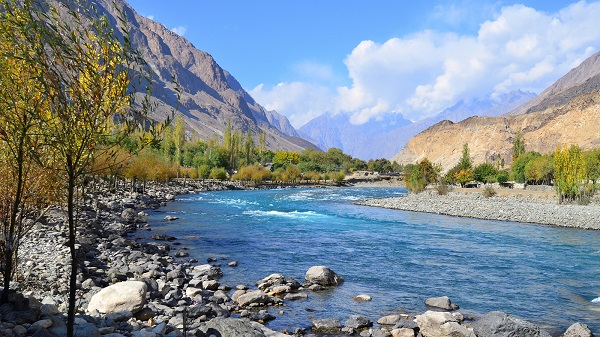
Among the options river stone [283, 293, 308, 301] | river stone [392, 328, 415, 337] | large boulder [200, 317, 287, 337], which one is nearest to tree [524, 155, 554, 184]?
river stone [283, 293, 308, 301]

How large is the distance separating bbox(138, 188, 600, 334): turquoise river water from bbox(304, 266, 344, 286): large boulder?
62 centimetres

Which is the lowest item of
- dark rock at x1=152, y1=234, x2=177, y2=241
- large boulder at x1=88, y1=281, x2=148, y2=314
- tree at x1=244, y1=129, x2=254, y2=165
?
dark rock at x1=152, y1=234, x2=177, y2=241

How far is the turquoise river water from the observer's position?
52.4ft

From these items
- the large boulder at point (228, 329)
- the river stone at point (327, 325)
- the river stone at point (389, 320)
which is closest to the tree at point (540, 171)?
the river stone at point (389, 320)

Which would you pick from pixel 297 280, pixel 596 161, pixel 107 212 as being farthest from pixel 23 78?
pixel 596 161

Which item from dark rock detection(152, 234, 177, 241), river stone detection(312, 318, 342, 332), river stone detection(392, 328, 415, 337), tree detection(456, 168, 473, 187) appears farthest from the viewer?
tree detection(456, 168, 473, 187)

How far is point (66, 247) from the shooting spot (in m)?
19.6

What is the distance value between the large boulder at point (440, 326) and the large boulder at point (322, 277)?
5531 mm

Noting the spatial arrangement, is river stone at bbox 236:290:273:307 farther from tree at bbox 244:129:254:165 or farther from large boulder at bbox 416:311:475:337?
tree at bbox 244:129:254:165

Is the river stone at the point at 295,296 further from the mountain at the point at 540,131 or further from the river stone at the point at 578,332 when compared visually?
the mountain at the point at 540,131

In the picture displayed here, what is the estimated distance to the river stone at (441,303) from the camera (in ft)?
51.0

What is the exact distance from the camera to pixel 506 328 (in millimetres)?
11844

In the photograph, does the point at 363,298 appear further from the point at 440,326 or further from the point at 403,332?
the point at 440,326

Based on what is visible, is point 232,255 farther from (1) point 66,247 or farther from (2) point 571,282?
(2) point 571,282
